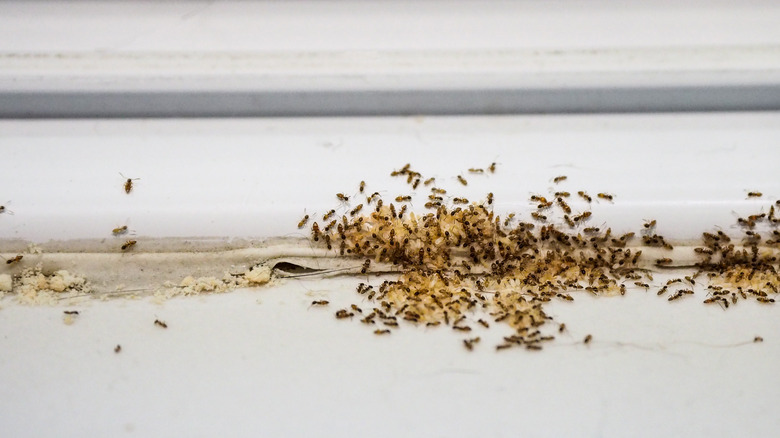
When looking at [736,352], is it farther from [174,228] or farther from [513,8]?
[174,228]

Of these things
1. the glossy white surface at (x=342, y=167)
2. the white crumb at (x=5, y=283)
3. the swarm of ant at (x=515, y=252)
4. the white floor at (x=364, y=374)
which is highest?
the glossy white surface at (x=342, y=167)

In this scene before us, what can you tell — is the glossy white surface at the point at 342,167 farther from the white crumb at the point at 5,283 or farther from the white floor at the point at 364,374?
the white floor at the point at 364,374

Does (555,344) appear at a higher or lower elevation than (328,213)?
lower

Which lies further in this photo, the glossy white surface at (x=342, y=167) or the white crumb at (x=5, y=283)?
the glossy white surface at (x=342, y=167)

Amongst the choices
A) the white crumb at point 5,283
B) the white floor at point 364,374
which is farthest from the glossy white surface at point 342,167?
the white floor at point 364,374

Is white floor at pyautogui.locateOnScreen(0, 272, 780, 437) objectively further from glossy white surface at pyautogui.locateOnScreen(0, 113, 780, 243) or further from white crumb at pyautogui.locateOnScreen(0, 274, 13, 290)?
glossy white surface at pyautogui.locateOnScreen(0, 113, 780, 243)

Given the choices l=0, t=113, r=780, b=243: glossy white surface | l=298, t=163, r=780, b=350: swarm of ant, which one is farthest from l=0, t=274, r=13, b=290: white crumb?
l=298, t=163, r=780, b=350: swarm of ant

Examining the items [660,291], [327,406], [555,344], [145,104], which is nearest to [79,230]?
[145,104]

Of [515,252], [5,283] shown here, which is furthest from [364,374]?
[5,283]
